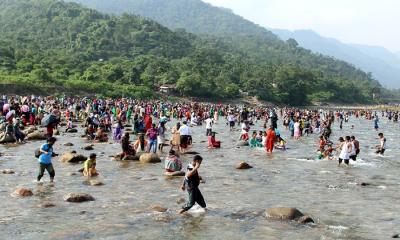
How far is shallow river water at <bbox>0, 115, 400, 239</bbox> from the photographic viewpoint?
11.9m

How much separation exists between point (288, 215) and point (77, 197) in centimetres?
604

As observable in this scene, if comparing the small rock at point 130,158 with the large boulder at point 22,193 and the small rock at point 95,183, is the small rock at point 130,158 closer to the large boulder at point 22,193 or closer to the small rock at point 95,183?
the small rock at point 95,183

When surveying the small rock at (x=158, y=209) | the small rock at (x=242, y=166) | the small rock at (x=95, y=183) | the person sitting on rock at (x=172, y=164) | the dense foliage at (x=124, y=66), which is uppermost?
the dense foliage at (x=124, y=66)

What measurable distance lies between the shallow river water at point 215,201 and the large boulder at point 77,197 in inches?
10.2

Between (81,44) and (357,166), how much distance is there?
140046mm

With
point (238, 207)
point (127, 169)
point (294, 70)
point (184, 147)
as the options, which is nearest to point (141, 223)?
point (238, 207)

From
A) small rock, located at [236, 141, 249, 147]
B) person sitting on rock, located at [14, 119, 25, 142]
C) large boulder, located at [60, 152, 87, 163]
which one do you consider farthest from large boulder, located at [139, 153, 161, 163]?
small rock, located at [236, 141, 249, 147]

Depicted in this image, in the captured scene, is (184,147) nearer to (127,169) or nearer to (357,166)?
(127,169)

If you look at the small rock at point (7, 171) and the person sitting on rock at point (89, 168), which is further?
the small rock at point (7, 171)

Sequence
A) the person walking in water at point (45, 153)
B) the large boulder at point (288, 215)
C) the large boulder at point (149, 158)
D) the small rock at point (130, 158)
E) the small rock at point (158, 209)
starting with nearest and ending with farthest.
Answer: the large boulder at point (288, 215)
the small rock at point (158, 209)
the person walking in water at point (45, 153)
the large boulder at point (149, 158)
the small rock at point (130, 158)

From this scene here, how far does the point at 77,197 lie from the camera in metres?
14.6

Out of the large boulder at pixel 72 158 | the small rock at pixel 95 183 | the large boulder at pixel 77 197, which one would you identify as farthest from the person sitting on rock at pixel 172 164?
the large boulder at pixel 72 158

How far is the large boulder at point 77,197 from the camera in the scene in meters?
14.5

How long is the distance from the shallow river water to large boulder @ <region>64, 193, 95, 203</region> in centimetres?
26
